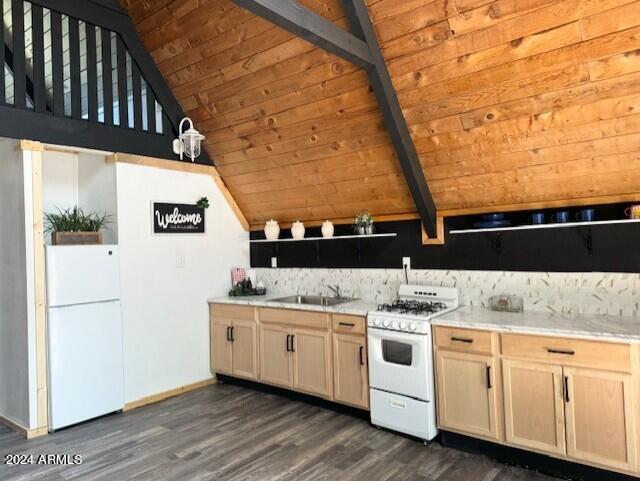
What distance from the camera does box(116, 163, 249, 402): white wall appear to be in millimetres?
4047

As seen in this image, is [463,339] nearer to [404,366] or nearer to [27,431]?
[404,366]

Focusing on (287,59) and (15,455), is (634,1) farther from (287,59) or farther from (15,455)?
(15,455)

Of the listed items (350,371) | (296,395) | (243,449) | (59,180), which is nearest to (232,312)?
(296,395)

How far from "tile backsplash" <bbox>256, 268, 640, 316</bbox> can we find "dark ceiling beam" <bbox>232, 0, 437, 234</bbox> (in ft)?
2.18

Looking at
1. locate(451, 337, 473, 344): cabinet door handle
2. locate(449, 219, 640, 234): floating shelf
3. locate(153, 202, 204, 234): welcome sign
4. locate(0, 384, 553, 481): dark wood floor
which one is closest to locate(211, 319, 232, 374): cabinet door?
locate(0, 384, 553, 481): dark wood floor

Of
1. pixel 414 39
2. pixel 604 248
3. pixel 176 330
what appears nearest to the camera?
pixel 414 39

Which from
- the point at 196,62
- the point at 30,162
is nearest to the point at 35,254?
the point at 30,162

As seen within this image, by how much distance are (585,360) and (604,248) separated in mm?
916

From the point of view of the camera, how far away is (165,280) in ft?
14.2

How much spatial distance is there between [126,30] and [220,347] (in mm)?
3200

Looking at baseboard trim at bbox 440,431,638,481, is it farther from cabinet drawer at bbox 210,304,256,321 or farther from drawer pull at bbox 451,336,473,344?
cabinet drawer at bbox 210,304,256,321

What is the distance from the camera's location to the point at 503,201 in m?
3.43

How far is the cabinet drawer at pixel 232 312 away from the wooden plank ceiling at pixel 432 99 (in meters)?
1.20

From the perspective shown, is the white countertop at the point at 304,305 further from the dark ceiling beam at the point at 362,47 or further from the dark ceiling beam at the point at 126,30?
the dark ceiling beam at the point at 126,30
